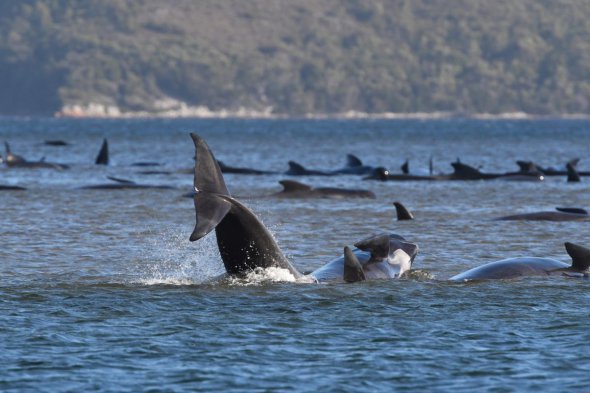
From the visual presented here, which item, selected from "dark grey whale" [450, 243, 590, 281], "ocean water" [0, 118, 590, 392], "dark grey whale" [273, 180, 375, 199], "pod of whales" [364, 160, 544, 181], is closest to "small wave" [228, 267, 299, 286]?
"ocean water" [0, 118, 590, 392]

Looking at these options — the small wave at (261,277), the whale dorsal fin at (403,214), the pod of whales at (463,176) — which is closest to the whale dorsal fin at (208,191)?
the small wave at (261,277)

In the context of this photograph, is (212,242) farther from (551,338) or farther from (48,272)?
(551,338)

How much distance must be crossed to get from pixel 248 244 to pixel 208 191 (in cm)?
111

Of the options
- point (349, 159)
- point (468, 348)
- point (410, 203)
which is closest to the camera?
point (468, 348)

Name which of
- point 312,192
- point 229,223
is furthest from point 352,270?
point 312,192

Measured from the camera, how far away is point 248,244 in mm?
18562

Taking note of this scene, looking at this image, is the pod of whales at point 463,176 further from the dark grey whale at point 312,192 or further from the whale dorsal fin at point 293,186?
the whale dorsal fin at point 293,186

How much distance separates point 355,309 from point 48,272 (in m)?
5.79

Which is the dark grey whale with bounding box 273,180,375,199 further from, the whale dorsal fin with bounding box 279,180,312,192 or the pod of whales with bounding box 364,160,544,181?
the pod of whales with bounding box 364,160,544,181

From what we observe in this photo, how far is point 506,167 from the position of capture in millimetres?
69750

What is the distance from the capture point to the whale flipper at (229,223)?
17375 millimetres

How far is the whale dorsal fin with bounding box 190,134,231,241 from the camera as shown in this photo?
56.3ft

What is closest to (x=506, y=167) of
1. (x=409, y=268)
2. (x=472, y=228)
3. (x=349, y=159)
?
(x=349, y=159)

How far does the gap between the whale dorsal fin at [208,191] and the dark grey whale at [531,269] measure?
13.2ft
